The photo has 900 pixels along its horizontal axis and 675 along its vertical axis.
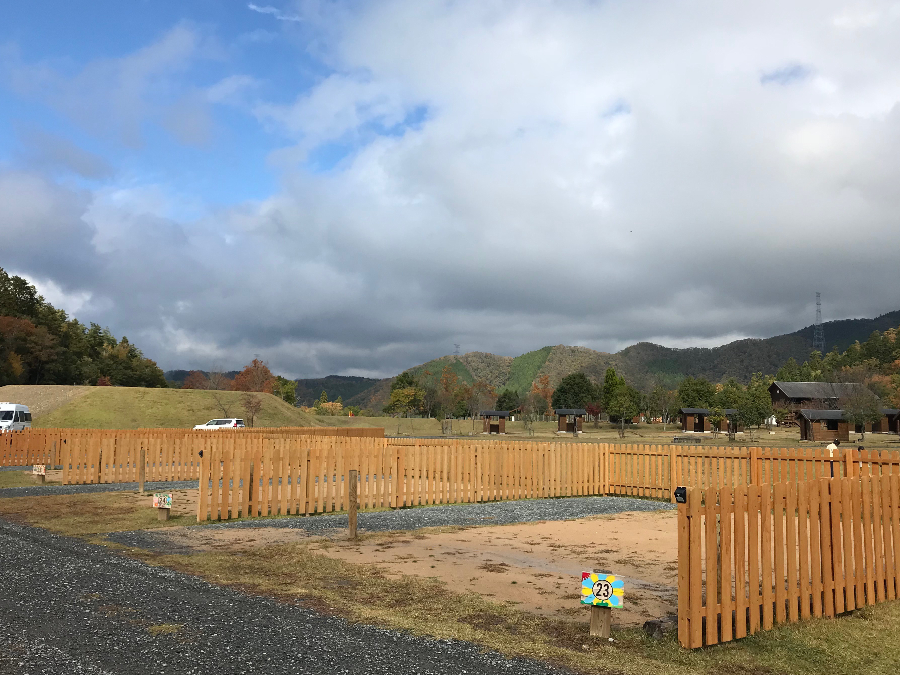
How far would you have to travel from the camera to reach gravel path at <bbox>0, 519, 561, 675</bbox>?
538 cm

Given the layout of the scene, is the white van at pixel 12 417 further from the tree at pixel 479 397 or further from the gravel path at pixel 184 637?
the tree at pixel 479 397

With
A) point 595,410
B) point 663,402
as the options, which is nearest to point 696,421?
point 663,402

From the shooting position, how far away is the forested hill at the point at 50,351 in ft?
243

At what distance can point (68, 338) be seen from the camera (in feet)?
289

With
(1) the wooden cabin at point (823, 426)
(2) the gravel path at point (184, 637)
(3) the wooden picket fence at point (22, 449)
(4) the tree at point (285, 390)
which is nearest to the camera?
(2) the gravel path at point (184, 637)

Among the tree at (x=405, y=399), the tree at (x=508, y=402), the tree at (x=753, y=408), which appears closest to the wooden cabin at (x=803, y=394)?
the tree at (x=753, y=408)

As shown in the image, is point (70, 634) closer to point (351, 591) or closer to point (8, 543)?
point (351, 591)

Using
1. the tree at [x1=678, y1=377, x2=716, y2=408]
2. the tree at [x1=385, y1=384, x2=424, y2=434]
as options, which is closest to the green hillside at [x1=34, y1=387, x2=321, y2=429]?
the tree at [x1=385, y1=384, x2=424, y2=434]

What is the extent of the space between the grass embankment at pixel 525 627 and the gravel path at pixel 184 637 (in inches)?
16.2

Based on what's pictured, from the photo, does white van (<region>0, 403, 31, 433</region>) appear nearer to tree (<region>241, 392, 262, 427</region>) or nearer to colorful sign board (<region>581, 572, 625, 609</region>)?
tree (<region>241, 392, 262, 427</region>)

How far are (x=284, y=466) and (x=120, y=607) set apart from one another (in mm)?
8913

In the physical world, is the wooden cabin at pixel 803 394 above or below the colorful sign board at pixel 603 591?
above

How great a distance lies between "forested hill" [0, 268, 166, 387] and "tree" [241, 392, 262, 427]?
2848cm

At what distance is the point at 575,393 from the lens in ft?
354
